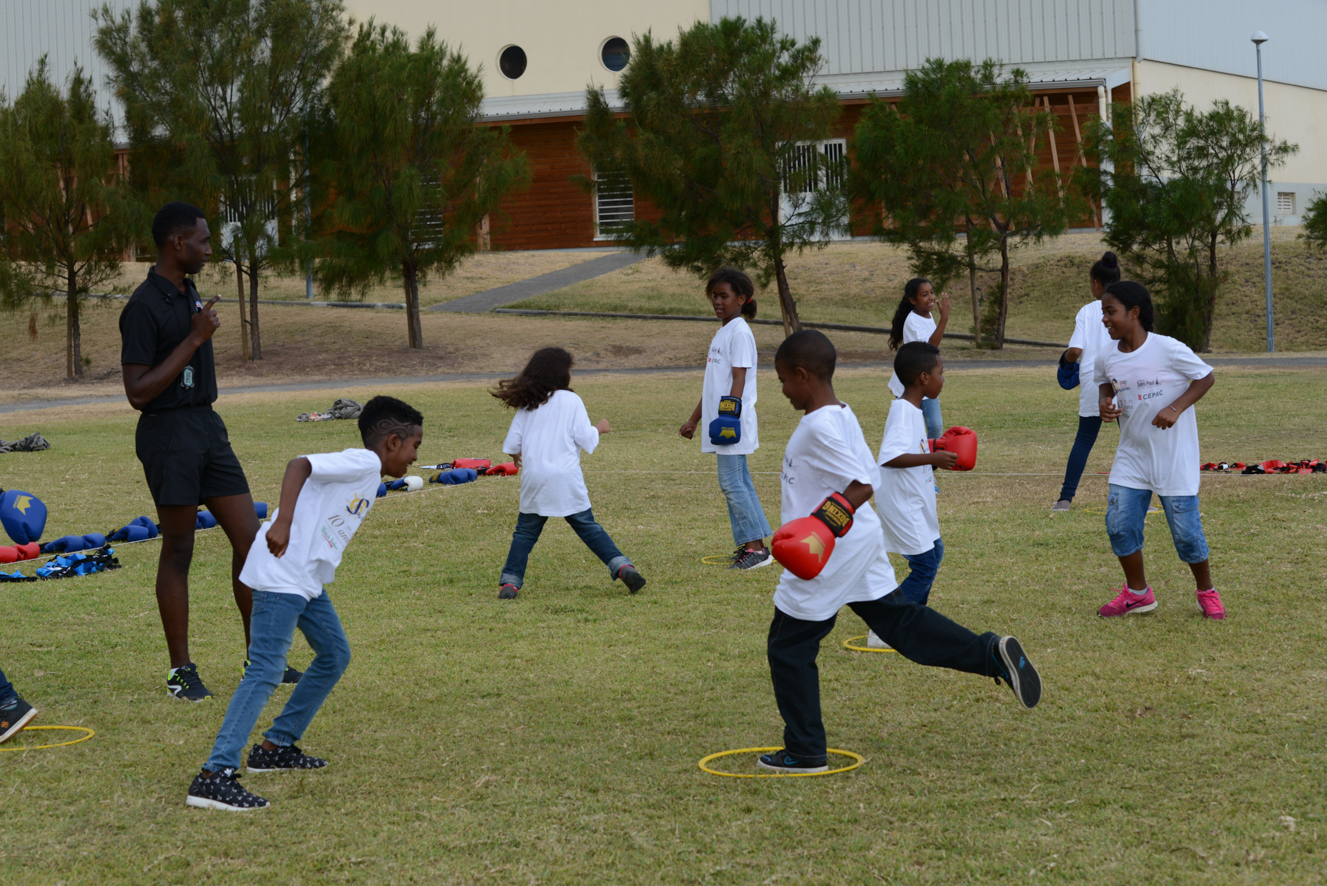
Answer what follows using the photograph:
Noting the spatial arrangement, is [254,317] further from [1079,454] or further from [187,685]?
[187,685]

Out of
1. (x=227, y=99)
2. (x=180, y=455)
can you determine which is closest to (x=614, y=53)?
(x=227, y=99)

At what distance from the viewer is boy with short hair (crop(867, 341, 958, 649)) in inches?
213

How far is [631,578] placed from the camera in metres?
7.10

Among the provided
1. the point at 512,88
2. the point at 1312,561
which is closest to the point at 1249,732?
the point at 1312,561

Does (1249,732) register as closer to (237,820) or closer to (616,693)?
(616,693)

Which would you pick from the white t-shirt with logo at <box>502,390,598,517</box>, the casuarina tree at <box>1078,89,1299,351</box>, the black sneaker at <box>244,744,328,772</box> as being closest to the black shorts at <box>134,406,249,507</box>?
the black sneaker at <box>244,744,328,772</box>

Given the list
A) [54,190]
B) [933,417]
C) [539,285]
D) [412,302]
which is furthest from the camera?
[539,285]

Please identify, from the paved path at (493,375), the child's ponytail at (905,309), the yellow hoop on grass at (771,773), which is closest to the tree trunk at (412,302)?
the paved path at (493,375)

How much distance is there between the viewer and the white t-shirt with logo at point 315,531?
13.7 ft

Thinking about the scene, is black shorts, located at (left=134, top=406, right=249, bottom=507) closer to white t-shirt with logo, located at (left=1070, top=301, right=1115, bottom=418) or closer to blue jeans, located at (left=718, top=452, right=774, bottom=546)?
blue jeans, located at (left=718, top=452, right=774, bottom=546)

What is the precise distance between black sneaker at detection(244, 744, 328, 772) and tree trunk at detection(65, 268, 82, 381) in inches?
1081

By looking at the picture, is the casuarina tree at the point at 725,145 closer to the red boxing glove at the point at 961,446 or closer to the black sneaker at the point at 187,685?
the red boxing glove at the point at 961,446

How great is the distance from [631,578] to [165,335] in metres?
2.84

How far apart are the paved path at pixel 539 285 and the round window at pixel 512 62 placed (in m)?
6.90
